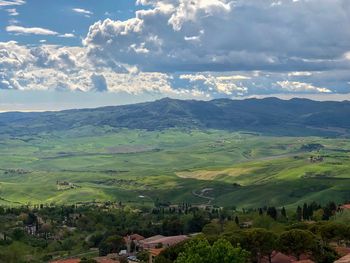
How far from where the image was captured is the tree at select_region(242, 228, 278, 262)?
103875 mm

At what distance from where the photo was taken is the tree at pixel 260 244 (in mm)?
103875

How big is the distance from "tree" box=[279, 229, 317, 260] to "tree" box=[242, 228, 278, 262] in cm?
187

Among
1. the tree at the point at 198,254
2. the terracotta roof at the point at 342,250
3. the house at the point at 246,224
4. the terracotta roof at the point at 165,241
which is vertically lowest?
the terracotta roof at the point at 165,241

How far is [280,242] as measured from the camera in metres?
104

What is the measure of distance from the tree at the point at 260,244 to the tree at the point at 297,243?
6.15 feet

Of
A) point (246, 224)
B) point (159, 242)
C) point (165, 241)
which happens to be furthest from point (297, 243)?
point (246, 224)

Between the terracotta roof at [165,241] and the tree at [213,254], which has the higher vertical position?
the tree at [213,254]

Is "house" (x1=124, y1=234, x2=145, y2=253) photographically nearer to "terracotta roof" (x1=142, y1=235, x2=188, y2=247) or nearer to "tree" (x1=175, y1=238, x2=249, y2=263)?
"terracotta roof" (x1=142, y1=235, x2=188, y2=247)

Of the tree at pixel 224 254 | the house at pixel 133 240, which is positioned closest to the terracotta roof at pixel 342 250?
the tree at pixel 224 254

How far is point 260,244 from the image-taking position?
104438 millimetres

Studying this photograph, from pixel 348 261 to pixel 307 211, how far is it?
105 m

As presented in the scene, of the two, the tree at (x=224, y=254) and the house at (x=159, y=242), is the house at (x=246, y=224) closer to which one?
the house at (x=159, y=242)

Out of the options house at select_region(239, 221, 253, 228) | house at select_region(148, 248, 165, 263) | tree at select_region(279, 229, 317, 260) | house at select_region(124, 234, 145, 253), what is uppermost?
tree at select_region(279, 229, 317, 260)

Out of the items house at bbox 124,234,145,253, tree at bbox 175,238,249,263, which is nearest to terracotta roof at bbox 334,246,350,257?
tree at bbox 175,238,249,263
